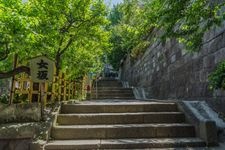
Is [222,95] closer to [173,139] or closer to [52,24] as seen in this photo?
→ [173,139]

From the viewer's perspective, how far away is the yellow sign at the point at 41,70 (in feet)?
20.6

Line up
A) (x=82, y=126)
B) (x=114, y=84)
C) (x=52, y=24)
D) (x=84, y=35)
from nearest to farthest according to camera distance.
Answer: (x=82, y=126), (x=52, y=24), (x=84, y=35), (x=114, y=84)

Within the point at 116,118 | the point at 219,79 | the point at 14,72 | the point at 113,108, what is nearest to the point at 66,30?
the point at 14,72

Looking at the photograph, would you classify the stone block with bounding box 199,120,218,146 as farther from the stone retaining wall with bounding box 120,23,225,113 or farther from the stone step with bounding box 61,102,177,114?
the stone step with bounding box 61,102,177,114

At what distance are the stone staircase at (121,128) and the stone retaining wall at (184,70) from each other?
0.89m

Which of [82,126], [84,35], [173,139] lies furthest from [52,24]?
[173,139]

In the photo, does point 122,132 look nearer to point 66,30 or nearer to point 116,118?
point 116,118

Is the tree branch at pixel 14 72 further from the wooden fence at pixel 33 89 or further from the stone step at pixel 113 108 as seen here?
the stone step at pixel 113 108

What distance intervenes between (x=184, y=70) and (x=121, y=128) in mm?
3448

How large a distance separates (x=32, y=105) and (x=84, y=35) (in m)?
4.90

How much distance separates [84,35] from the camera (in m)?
10.4

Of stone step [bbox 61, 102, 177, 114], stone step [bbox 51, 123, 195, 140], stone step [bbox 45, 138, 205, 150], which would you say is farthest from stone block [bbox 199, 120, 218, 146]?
stone step [bbox 61, 102, 177, 114]

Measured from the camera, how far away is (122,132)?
18.6ft

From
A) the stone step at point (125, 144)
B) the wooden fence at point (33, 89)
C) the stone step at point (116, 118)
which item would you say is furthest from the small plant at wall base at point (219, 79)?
the wooden fence at point (33, 89)
